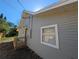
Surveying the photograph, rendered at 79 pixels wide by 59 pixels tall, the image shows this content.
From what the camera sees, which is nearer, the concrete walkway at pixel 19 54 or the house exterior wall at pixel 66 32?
the house exterior wall at pixel 66 32

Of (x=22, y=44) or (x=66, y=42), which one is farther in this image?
(x=22, y=44)

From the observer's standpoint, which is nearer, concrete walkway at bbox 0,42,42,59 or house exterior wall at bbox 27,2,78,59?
house exterior wall at bbox 27,2,78,59

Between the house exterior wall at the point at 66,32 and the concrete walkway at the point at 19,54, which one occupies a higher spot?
the house exterior wall at the point at 66,32

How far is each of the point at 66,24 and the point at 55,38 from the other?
1171 millimetres

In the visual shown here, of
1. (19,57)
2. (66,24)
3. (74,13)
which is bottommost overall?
(19,57)

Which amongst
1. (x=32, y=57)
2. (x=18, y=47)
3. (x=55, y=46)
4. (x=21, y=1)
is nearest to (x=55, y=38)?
(x=55, y=46)

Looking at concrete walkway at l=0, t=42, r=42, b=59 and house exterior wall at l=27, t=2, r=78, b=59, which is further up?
house exterior wall at l=27, t=2, r=78, b=59

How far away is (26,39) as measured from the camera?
13.3 metres

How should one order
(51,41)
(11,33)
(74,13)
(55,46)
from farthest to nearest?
(11,33) < (51,41) < (55,46) < (74,13)

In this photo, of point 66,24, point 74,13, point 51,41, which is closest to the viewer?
point 74,13

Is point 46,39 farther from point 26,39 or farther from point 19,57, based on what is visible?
point 26,39

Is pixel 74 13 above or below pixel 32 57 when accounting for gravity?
above

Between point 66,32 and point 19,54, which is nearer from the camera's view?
point 66,32

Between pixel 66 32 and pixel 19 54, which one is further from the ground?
pixel 66 32
